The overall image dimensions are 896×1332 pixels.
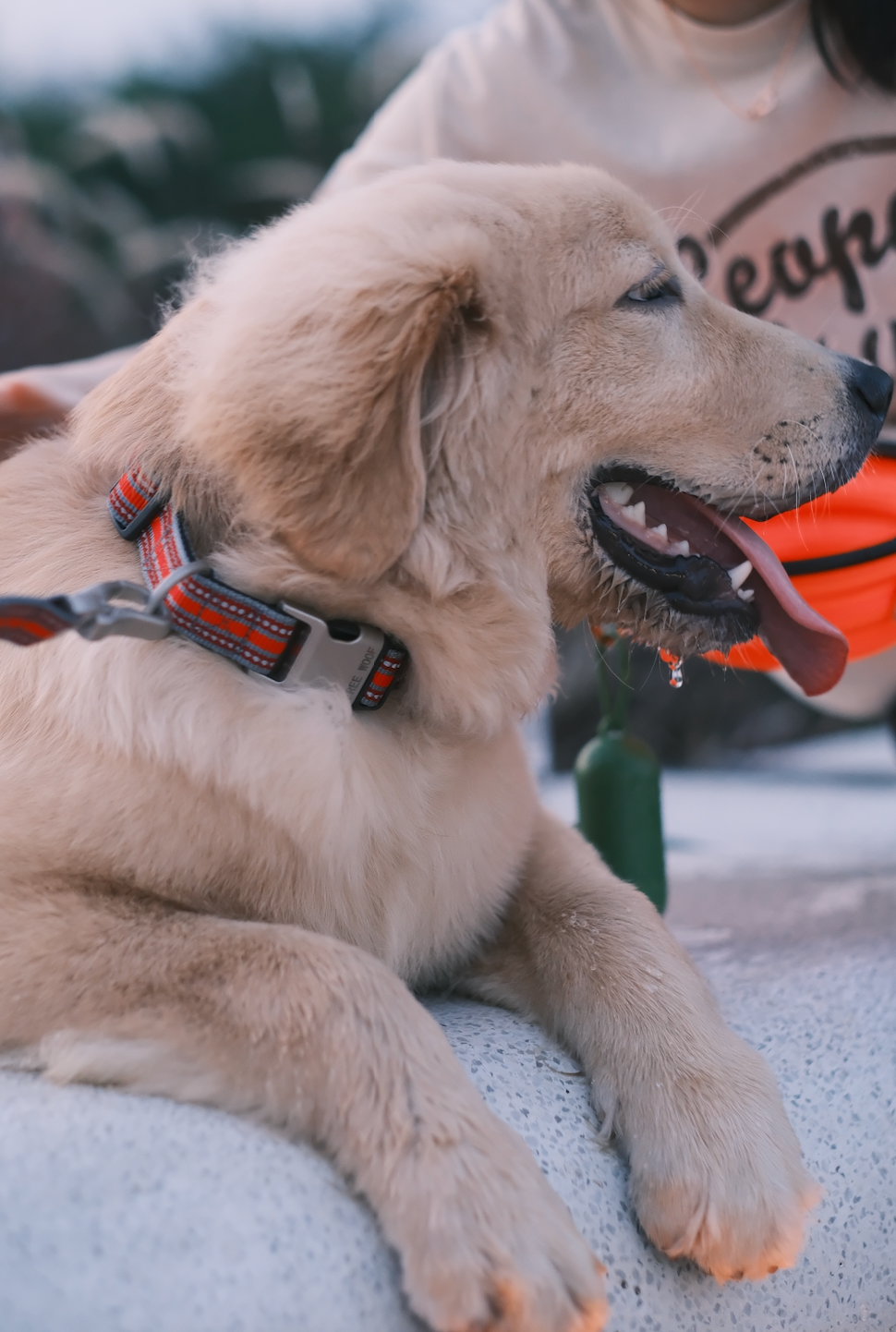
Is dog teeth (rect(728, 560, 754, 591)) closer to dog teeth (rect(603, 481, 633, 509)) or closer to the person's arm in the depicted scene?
dog teeth (rect(603, 481, 633, 509))

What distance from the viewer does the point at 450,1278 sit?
875 millimetres

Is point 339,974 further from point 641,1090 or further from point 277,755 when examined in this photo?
point 641,1090

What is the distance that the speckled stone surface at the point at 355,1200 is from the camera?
0.91m

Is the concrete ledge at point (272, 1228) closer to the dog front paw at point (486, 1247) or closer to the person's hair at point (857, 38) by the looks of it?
the dog front paw at point (486, 1247)

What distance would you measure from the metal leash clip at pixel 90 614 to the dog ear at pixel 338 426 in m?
0.13

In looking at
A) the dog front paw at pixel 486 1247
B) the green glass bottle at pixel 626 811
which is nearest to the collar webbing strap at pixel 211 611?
the dog front paw at pixel 486 1247

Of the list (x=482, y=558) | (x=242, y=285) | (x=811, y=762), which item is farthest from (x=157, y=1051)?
(x=811, y=762)

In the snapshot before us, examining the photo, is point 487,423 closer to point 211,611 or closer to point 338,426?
point 338,426

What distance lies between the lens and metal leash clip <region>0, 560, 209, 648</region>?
3.33 feet

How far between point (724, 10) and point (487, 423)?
1932mm

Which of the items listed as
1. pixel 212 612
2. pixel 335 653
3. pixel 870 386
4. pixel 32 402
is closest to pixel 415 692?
pixel 335 653

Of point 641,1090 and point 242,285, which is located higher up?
point 242,285

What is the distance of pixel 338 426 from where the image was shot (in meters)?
1.13

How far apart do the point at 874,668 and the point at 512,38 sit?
5.90 ft
